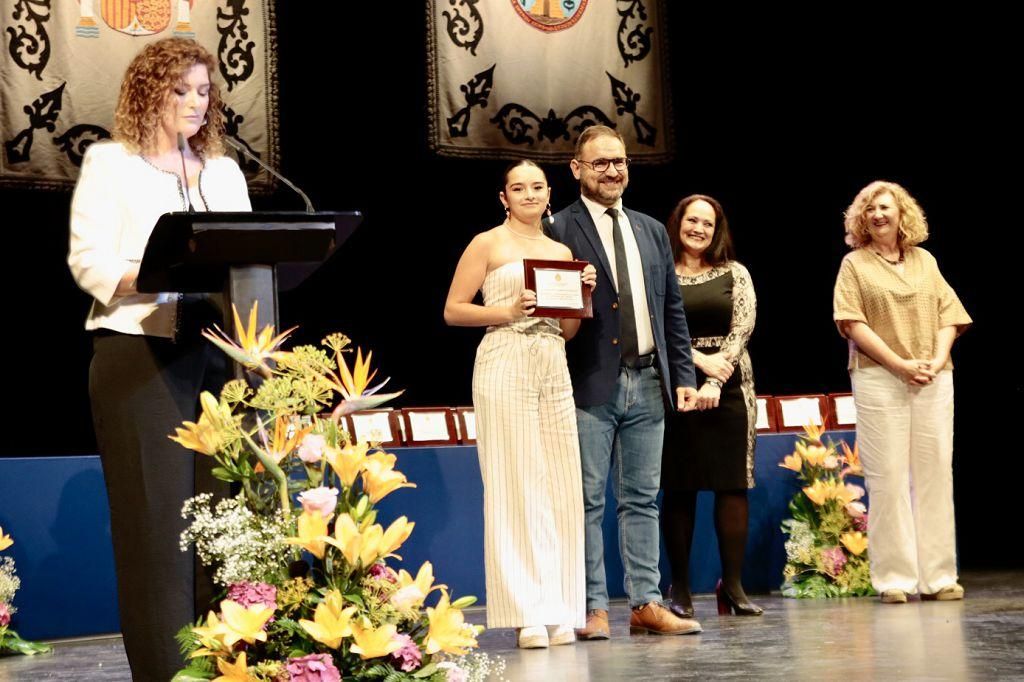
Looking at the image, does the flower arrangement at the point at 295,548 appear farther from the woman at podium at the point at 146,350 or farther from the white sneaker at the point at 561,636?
the white sneaker at the point at 561,636

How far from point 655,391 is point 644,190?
11.0 feet

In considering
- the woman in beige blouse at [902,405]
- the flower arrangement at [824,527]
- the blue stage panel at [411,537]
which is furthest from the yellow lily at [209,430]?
the flower arrangement at [824,527]

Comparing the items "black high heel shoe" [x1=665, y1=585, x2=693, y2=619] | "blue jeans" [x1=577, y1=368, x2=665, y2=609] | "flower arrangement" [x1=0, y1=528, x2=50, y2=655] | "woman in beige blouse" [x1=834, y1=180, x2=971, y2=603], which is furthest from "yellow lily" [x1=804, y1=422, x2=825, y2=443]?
"flower arrangement" [x1=0, y1=528, x2=50, y2=655]

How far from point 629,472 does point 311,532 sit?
1988mm

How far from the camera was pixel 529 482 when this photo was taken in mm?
3760

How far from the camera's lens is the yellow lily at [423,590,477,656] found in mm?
2293

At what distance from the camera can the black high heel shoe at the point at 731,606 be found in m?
4.59

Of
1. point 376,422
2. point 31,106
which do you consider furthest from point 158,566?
point 31,106

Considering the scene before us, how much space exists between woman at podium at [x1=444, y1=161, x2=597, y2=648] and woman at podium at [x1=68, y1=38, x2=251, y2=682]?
1424 mm

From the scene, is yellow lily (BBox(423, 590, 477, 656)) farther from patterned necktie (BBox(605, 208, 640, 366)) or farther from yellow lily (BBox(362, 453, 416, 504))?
patterned necktie (BBox(605, 208, 640, 366))

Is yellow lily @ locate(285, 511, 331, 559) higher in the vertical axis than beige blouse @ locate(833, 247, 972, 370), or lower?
lower

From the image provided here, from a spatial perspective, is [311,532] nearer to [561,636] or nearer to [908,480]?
[561,636]

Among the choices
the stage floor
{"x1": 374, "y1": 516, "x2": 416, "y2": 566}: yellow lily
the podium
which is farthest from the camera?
the stage floor

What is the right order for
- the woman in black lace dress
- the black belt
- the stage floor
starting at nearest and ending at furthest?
the stage floor < the black belt < the woman in black lace dress
